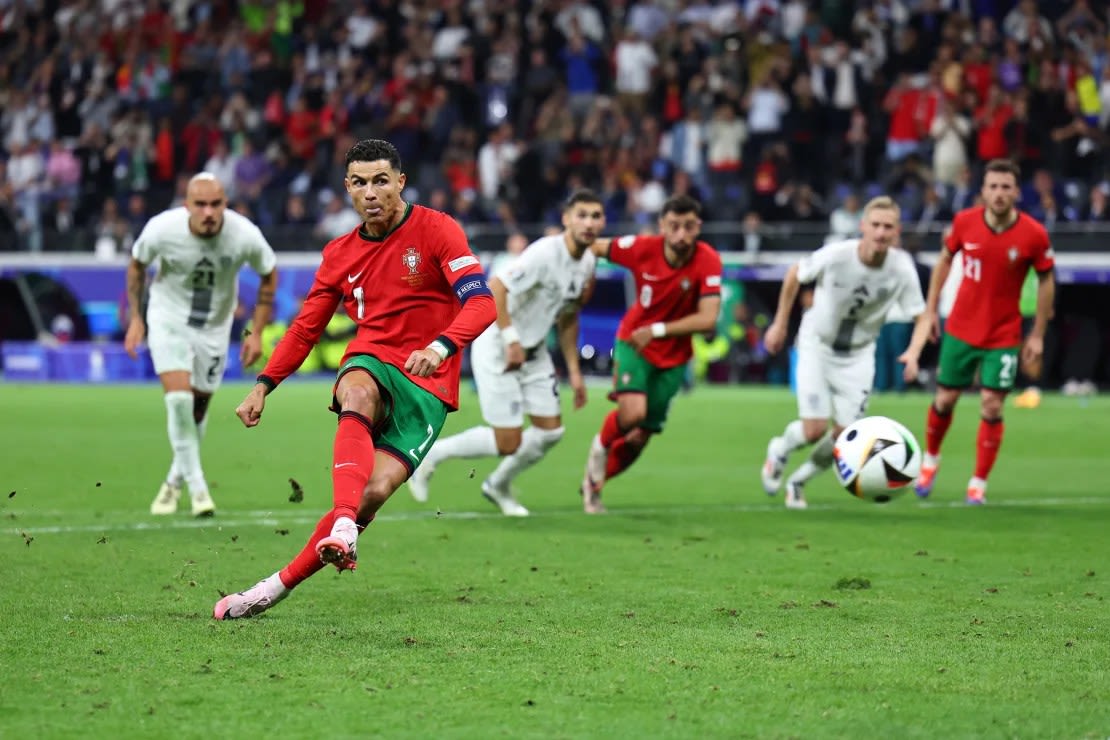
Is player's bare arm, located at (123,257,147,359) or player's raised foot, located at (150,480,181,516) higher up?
player's bare arm, located at (123,257,147,359)

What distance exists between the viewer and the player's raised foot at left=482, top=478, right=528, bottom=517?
10.7m

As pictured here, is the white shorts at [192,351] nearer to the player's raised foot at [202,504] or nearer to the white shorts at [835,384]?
the player's raised foot at [202,504]

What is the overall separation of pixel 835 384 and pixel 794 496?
2.65 ft

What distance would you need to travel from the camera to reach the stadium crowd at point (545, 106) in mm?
22750

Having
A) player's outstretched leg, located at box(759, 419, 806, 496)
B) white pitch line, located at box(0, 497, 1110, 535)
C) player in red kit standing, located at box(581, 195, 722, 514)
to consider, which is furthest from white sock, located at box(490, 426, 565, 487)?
player's outstretched leg, located at box(759, 419, 806, 496)

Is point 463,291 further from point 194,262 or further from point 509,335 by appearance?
point 194,262

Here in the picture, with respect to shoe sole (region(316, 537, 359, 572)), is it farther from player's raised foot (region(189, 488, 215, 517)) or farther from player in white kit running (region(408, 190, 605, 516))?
player in white kit running (region(408, 190, 605, 516))

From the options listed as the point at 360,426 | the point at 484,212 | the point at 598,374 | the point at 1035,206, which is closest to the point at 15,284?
the point at 484,212

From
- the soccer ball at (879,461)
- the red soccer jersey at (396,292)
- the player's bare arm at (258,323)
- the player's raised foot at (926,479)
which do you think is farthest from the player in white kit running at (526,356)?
the red soccer jersey at (396,292)

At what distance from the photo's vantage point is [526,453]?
10.7 m

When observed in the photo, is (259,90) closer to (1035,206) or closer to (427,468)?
(1035,206)

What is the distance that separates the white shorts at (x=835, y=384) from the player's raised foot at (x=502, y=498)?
6.67 ft

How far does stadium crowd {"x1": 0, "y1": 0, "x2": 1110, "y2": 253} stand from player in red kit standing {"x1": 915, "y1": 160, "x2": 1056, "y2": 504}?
10.6 m

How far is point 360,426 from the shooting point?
6.26 meters
